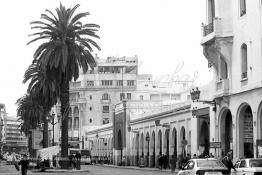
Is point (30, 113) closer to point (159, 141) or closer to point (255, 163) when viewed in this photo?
point (159, 141)

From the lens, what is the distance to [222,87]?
4900 centimetres

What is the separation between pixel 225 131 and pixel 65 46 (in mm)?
18464

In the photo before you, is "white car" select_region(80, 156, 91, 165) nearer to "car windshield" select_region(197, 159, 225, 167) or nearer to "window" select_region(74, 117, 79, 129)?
"window" select_region(74, 117, 79, 129)

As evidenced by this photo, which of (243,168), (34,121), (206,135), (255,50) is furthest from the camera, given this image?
(34,121)

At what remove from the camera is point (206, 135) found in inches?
2475

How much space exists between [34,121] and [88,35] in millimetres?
44521

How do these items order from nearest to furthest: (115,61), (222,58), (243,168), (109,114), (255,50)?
(243,168) < (255,50) < (222,58) < (109,114) < (115,61)

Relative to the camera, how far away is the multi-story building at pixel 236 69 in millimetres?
43719

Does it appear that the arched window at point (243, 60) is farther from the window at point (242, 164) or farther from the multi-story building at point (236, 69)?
the window at point (242, 164)

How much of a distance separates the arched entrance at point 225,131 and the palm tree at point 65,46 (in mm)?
17210

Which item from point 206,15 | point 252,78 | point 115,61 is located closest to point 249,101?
point 252,78

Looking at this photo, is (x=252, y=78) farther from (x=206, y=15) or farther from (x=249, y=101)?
(x=206, y=15)

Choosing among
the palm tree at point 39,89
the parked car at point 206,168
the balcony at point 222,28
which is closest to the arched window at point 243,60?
the balcony at point 222,28

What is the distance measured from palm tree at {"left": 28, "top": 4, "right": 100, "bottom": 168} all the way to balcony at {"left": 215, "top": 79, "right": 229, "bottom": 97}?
17184 mm
